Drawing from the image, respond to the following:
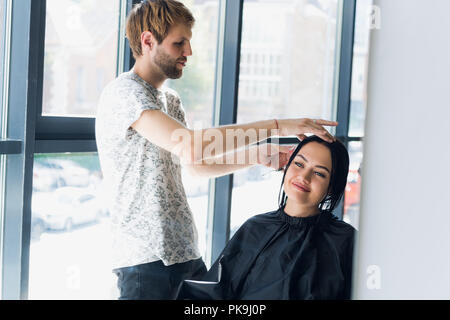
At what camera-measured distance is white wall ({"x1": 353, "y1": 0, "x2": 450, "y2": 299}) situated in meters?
0.91

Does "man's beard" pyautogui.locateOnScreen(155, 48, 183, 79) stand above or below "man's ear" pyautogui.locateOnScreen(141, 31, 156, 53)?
below

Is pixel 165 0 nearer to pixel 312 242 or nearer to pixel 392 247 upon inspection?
pixel 312 242

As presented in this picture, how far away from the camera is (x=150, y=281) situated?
1.78m

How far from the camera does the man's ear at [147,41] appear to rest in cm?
186

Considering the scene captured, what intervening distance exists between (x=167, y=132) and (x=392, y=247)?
881mm

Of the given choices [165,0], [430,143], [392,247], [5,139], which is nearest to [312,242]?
[392,247]

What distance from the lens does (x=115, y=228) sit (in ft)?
5.94

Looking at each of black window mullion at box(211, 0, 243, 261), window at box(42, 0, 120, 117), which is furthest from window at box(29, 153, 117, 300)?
black window mullion at box(211, 0, 243, 261)

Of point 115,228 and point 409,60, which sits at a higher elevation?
point 409,60

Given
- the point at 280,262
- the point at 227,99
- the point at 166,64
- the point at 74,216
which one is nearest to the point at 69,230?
the point at 74,216

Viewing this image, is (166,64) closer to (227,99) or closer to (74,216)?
(74,216)

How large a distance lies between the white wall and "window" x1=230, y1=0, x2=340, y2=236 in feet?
5.11

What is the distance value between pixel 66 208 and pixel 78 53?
0.68 metres

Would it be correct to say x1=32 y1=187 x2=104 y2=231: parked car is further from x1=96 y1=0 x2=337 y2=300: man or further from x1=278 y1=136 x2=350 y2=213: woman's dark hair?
x1=278 y1=136 x2=350 y2=213: woman's dark hair
